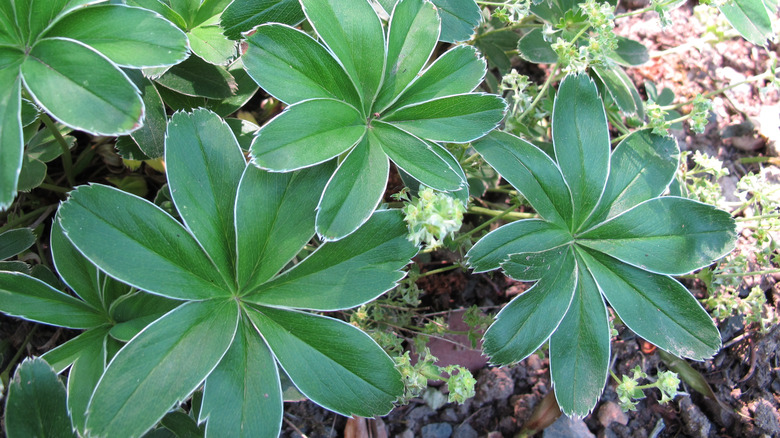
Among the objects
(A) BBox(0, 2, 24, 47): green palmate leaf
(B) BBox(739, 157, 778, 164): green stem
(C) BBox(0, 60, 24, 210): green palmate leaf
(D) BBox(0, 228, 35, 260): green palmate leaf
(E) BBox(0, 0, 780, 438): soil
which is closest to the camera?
(C) BBox(0, 60, 24, 210): green palmate leaf

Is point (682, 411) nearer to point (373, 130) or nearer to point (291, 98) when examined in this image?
point (373, 130)

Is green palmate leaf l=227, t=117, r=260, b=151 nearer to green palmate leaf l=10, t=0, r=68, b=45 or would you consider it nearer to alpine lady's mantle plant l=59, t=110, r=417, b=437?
alpine lady's mantle plant l=59, t=110, r=417, b=437

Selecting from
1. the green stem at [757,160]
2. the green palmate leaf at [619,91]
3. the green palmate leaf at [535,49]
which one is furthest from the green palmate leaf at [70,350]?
the green stem at [757,160]

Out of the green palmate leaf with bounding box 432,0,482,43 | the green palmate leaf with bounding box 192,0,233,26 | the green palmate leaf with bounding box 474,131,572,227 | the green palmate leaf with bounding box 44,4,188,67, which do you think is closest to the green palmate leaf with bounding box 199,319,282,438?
the green palmate leaf with bounding box 44,4,188,67

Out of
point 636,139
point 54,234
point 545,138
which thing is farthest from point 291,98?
point 545,138

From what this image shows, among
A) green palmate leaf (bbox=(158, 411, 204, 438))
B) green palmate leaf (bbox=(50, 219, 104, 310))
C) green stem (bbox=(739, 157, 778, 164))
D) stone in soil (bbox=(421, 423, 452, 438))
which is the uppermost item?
green palmate leaf (bbox=(50, 219, 104, 310))

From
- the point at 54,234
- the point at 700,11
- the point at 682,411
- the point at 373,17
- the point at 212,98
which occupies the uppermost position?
the point at 373,17

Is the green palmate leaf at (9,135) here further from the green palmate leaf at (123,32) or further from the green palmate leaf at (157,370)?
the green palmate leaf at (157,370)
